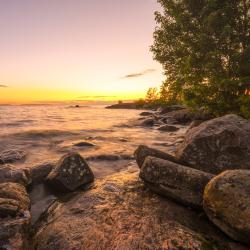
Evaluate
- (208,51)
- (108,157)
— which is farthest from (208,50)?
(108,157)

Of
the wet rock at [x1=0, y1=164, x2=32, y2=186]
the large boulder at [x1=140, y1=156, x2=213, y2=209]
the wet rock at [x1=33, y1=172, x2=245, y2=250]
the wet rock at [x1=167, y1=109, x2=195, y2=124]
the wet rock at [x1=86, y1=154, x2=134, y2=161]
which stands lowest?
the wet rock at [x1=167, y1=109, x2=195, y2=124]

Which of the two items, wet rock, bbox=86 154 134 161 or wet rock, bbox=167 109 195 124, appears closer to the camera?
wet rock, bbox=86 154 134 161

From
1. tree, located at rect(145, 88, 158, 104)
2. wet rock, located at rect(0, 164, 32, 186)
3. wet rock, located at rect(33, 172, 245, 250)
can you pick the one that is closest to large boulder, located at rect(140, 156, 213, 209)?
wet rock, located at rect(33, 172, 245, 250)

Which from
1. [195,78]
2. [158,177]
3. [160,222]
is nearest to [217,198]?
[160,222]

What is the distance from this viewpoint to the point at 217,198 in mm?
4508

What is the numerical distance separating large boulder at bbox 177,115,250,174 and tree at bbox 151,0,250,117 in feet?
30.8

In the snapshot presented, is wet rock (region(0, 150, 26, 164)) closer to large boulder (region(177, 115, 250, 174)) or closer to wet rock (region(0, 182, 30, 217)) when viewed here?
wet rock (region(0, 182, 30, 217))

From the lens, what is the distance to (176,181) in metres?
5.53

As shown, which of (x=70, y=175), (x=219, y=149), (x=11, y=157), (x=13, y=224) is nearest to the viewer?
(x=13, y=224)

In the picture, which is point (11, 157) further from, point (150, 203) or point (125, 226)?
point (125, 226)

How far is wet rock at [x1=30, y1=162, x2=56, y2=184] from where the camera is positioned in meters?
7.66

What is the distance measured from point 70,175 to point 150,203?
7.59 ft

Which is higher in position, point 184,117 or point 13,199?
point 13,199

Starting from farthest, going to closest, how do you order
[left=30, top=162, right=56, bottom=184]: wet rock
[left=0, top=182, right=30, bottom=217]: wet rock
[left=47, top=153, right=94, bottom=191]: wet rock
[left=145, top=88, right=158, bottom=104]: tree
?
1. [left=145, top=88, right=158, bottom=104]: tree
2. [left=30, top=162, right=56, bottom=184]: wet rock
3. [left=47, top=153, right=94, bottom=191]: wet rock
4. [left=0, top=182, right=30, bottom=217]: wet rock
